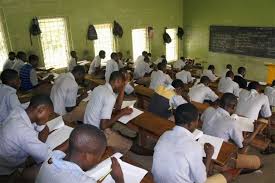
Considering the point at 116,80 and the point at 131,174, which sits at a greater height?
the point at 116,80

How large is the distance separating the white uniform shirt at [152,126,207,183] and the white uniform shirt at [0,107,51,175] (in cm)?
100

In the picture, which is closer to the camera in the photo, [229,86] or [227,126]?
[227,126]

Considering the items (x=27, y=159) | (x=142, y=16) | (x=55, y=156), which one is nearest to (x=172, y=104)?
(x=27, y=159)

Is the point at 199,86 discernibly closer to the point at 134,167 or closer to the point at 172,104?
the point at 172,104

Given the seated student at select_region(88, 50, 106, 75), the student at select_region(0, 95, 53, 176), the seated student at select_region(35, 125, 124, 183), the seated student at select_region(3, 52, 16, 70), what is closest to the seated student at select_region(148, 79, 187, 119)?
the student at select_region(0, 95, 53, 176)

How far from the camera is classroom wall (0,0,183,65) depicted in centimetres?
707

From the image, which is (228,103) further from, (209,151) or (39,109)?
(39,109)

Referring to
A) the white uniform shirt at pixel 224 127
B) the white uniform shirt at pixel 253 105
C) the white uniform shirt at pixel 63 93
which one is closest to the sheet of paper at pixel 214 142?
the white uniform shirt at pixel 224 127

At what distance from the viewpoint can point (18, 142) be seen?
233 cm

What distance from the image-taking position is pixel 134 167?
7.48 feet

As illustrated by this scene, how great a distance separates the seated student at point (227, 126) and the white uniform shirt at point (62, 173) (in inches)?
78.5

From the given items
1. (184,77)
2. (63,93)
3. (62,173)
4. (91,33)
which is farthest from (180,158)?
(91,33)

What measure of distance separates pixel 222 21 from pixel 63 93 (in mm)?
7379

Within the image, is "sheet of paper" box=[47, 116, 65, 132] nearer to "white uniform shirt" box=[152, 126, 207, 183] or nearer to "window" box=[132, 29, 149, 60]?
"white uniform shirt" box=[152, 126, 207, 183]
